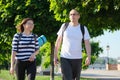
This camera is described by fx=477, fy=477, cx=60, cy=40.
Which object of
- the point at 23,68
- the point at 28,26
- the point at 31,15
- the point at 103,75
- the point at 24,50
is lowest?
the point at 103,75

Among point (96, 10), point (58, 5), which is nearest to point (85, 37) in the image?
point (96, 10)

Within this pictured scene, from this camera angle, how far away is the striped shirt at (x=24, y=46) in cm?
973

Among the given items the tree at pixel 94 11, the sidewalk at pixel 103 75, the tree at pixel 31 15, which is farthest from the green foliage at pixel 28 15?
the sidewalk at pixel 103 75

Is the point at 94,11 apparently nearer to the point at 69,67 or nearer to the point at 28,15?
the point at 69,67

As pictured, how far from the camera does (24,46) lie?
973 cm

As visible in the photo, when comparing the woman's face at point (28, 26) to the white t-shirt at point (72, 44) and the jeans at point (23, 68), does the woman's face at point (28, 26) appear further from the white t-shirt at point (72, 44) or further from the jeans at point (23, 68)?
the white t-shirt at point (72, 44)

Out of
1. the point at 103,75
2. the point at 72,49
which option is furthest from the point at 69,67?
the point at 103,75

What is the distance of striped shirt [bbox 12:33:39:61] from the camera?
973 cm

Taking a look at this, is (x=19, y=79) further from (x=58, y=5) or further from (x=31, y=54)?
(x=58, y=5)

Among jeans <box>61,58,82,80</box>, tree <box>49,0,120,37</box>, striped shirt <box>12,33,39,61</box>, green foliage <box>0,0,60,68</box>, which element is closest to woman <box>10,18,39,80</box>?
striped shirt <box>12,33,39,61</box>

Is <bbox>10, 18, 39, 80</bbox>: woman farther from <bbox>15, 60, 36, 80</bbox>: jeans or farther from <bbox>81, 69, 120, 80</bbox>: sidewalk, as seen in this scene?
<bbox>81, 69, 120, 80</bbox>: sidewalk

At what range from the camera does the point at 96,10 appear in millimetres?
15867

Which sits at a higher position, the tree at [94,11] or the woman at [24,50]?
the tree at [94,11]

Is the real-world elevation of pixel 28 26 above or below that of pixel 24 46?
above
